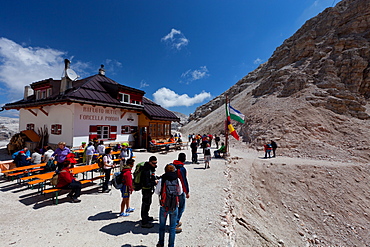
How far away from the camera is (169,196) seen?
356cm

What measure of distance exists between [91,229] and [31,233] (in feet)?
4.69

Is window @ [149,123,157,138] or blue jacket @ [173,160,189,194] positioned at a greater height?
window @ [149,123,157,138]

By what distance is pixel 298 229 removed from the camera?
8.61 metres

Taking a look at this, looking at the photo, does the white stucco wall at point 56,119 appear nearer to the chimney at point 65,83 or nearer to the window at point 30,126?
the window at point 30,126

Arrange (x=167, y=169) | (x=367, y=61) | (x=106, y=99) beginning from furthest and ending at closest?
1. (x=367, y=61)
2. (x=106, y=99)
3. (x=167, y=169)

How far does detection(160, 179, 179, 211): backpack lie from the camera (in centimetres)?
356

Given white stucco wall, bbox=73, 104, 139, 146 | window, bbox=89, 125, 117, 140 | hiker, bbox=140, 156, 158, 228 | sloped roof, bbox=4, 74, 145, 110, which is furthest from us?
window, bbox=89, 125, 117, 140

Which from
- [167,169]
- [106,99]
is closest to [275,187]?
[167,169]

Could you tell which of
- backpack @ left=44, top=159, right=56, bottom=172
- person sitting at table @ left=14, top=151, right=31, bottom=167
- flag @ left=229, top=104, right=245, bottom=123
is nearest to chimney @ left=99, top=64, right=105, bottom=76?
person sitting at table @ left=14, top=151, right=31, bottom=167

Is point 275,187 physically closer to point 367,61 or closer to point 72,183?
point 72,183

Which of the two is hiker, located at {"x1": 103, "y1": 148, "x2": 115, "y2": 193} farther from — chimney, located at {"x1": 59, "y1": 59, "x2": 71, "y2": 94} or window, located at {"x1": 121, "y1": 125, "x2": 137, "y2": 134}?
chimney, located at {"x1": 59, "y1": 59, "x2": 71, "y2": 94}

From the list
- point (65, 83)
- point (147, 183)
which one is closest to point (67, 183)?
point (147, 183)

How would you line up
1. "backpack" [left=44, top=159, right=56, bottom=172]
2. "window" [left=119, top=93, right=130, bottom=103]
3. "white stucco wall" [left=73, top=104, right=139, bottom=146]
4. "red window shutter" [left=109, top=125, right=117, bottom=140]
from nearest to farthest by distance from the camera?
"backpack" [left=44, top=159, right=56, bottom=172]
"white stucco wall" [left=73, top=104, right=139, bottom=146]
"red window shutter" [left=109, top=125, right=117, bottom=140]
"window" [left=119, top=93, right=130, bottom=103]

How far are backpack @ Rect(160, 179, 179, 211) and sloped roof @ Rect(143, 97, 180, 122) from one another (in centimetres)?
1506
